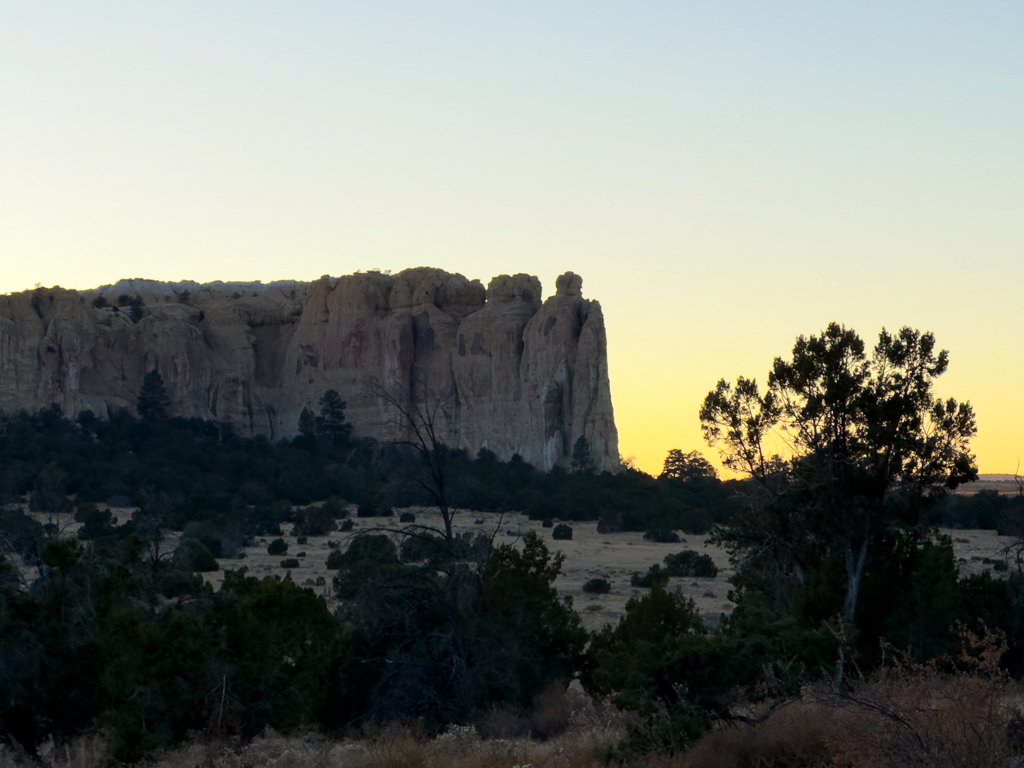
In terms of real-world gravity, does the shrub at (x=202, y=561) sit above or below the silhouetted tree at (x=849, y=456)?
below

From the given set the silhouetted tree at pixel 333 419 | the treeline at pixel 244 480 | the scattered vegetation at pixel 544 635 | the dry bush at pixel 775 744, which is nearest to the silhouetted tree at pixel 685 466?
the treeline at pixel 244 480

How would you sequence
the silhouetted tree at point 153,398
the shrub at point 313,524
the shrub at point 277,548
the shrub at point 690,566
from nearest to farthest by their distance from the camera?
1. the shrub at point 690,566
2. the shrub at point 277,548
3. the shrub at point 313,524
4. the silhouetted tree at point 153,398

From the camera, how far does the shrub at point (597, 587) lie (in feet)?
110

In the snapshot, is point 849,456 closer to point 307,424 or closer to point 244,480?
point 244,480

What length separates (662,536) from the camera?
167 feet

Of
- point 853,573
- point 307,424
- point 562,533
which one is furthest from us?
point 307,424

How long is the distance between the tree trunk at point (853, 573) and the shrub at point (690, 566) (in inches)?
787

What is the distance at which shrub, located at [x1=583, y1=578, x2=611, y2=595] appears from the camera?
33.4 metres

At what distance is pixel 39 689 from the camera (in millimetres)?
15398

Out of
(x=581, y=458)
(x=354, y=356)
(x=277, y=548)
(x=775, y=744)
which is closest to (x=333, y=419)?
(x=354, y=356)

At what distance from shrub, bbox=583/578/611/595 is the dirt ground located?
0.63ft

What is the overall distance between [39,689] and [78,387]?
2894 inches

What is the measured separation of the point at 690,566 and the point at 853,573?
2109 centimetres

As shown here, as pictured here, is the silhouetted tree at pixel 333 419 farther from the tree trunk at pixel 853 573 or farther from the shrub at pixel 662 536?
the tree trunk at pixel 853 573
